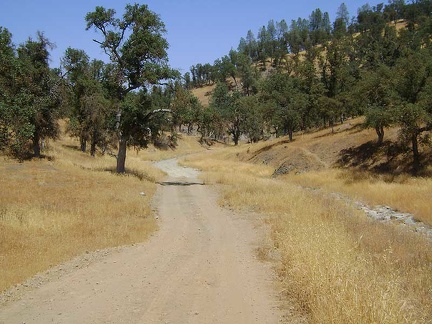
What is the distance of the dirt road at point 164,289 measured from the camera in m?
6.34

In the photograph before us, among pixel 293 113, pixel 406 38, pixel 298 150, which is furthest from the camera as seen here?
pixel 406 38

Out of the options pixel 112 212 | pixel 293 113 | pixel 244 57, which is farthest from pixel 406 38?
pixel 112 212

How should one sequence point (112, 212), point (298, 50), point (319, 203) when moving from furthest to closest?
point (298, 50)
point (319, 203)
point (112, 212)

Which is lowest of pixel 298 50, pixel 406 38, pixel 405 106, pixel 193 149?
pixel 193 149

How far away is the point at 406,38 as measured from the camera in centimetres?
8569

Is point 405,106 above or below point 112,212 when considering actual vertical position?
above

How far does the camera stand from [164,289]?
7.54 metres

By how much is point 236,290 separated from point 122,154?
79.5ft

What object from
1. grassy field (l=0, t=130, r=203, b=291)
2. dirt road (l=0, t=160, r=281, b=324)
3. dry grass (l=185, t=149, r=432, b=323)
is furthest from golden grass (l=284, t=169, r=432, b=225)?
grassy field (l=0, t=130, r=203, b=291)

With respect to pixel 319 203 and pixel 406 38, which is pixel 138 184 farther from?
pixel 406 38

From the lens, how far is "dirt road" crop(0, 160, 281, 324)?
20.8 feet

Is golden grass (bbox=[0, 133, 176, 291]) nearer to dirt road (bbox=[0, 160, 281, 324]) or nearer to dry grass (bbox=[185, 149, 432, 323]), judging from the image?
dirt road (bbox=[0, 160, 281, 324])

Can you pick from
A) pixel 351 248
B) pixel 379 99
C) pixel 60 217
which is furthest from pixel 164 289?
pixel 379 99

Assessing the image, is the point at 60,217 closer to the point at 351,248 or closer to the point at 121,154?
the point at 351,248
